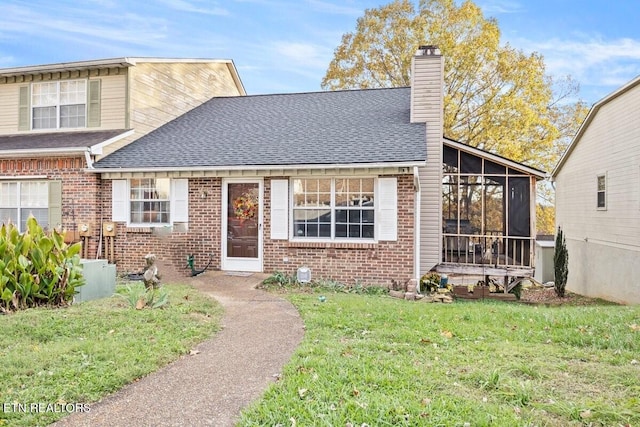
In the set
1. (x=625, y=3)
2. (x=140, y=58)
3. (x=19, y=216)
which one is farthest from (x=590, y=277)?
(x=19, y=216)

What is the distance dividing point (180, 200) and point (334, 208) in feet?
12.9

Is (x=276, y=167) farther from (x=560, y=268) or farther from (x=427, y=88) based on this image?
(x=560, y=268)

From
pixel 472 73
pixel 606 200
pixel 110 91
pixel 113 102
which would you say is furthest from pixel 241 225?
Result: pixel 472 73

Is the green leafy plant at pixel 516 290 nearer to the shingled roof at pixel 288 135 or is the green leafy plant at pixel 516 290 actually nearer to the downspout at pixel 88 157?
the shingled roof at pixel 288 135

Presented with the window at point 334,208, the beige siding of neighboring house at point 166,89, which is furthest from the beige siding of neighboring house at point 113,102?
the window at point 334,208

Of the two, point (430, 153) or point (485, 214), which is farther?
point (485, 214)

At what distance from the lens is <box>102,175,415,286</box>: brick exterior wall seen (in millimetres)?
10031

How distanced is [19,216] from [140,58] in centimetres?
554

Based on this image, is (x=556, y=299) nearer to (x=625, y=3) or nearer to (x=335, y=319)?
(x=335, y=319)

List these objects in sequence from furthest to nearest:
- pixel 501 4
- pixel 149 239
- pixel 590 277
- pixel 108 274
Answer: pixel 501 4, pixel 590 277, pixel 149 239, pixel 108 274

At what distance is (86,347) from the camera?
4883 mm

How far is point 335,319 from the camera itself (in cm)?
646

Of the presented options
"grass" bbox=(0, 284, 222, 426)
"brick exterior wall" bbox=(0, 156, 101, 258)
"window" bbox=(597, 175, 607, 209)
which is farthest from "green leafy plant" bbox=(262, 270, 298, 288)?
"window" bbox=(597, 175, 607, 209)

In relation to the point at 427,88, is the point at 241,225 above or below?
below
